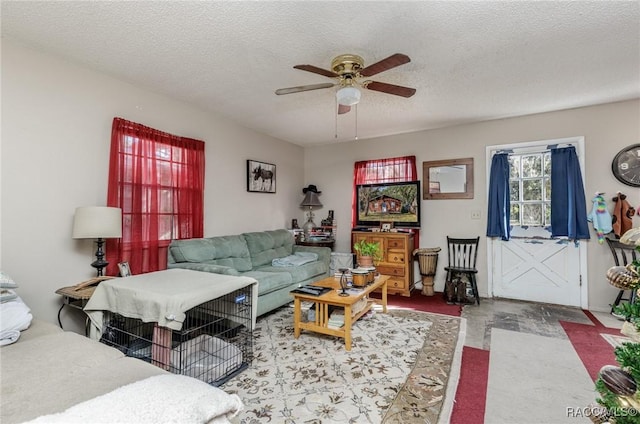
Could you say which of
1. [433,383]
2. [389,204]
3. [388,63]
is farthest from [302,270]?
[388,63]

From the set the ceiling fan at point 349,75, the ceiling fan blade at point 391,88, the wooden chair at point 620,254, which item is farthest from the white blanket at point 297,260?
the wooden chair at point 620,254

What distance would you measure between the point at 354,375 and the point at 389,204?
3.14m

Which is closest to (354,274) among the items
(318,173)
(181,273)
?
(181,273)

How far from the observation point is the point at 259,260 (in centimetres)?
399

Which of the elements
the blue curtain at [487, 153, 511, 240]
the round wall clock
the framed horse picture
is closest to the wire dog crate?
the framed horse picture

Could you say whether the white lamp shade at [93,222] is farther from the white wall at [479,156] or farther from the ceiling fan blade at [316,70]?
the white wall at [479,156]

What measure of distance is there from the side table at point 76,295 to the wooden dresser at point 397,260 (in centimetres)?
348

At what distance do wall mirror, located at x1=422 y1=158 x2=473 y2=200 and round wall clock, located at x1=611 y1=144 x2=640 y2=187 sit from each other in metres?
1.55

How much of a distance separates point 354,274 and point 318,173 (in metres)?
3.01

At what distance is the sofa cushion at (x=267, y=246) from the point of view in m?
3.99

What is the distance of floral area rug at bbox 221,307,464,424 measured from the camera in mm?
1736

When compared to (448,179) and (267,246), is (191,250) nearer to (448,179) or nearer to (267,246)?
(267,246)

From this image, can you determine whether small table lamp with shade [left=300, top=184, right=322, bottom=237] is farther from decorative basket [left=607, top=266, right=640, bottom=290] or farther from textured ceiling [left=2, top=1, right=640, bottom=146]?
decorative basket [left=607, top=266, right=640, bottom=290]

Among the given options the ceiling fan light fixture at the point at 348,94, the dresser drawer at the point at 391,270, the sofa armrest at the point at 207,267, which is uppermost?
the ceiling fan light fixture at the point at 348,94
